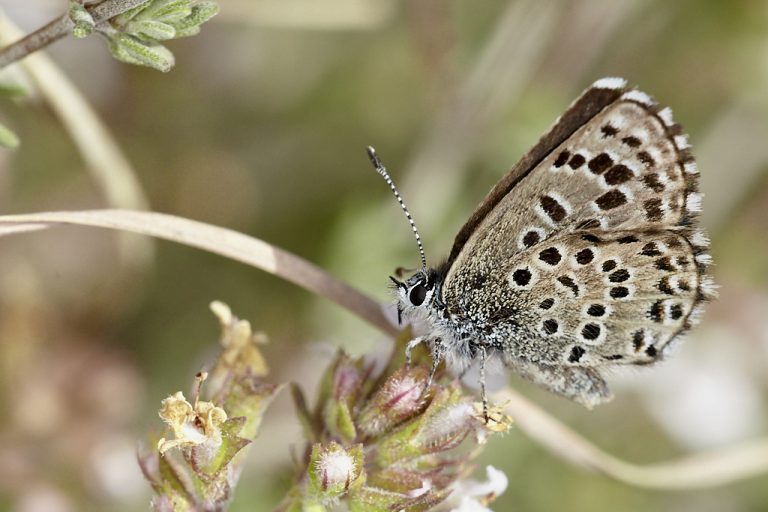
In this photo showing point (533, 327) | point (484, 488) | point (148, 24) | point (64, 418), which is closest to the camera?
point (148, 24)

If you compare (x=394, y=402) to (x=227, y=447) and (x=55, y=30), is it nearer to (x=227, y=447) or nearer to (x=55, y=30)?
(x=227, y=447)

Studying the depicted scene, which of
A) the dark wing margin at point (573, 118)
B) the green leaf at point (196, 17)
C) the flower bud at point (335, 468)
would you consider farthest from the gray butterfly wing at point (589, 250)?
the green leaf at point (196, 17)

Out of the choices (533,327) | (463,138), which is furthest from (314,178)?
(533,327)

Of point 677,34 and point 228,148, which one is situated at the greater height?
point 228,148

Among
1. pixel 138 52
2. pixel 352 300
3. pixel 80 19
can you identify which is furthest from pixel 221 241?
pixel 80 19

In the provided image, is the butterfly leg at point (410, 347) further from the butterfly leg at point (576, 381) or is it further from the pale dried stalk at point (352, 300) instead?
the butterfly leg at point (576, 381)

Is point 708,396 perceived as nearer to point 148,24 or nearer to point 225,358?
point 225,358
